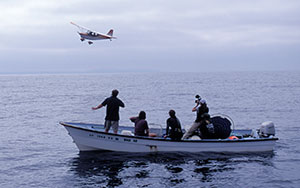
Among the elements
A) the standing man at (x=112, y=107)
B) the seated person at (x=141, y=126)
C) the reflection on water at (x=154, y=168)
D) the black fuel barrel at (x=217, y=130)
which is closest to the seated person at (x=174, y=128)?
the reflection on water at (x=154, y=168)

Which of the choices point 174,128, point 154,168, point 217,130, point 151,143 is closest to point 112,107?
point 151,143

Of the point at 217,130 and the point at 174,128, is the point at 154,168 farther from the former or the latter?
the point at 217,130

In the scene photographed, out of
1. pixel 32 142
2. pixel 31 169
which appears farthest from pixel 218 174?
pixel 32 142

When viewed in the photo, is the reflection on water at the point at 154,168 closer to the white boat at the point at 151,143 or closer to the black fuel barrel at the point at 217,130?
the white boat at the point at 151,143

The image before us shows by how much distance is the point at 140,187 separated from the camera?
41.0 ft

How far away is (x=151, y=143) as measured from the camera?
16312mm

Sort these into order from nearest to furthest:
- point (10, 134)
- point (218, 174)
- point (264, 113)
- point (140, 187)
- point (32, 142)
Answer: point (140, 187)
point (218, 174)
point (32, 142)
point (10, 134)
point (264, 113)

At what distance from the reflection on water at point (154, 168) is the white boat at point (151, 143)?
28 cm

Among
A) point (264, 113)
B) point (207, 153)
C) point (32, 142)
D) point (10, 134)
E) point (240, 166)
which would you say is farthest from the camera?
point (264, 113)

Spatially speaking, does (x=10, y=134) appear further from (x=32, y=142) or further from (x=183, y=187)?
(x=183, y=187)

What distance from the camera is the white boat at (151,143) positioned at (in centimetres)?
1619

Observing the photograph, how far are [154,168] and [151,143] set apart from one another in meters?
1.78

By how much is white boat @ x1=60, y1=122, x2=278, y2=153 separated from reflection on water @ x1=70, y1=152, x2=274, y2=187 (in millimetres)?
281

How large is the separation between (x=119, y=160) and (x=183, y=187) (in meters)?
4.20
